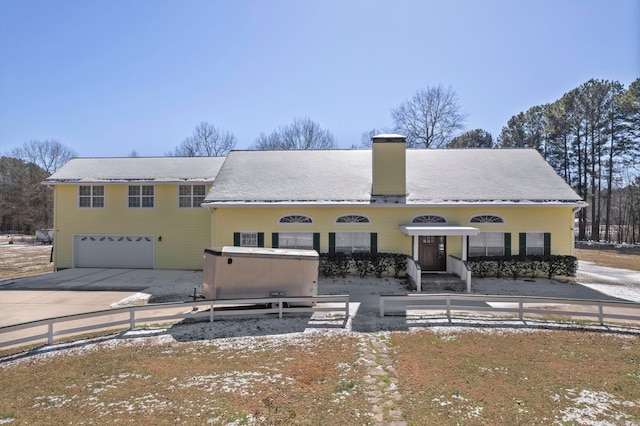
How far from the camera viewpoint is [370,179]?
17469mm

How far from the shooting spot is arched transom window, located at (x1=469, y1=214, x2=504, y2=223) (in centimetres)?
1546

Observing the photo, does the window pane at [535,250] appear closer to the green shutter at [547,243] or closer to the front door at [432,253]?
the green shutter at [547,243]

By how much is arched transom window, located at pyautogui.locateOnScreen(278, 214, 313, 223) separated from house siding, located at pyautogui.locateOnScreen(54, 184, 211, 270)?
16.3 feet

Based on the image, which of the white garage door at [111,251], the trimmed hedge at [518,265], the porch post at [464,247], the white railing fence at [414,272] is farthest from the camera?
the white garage door at [111,251]

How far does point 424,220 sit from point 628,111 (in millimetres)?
28927

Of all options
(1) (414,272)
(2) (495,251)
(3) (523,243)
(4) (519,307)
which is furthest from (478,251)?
(4) (519,307)

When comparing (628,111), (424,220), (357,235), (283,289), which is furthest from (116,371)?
(628,111)

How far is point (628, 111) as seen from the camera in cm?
3106

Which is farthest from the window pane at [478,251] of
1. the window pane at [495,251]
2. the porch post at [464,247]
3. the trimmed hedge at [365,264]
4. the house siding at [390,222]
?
the trimmed hedge at [365,264]

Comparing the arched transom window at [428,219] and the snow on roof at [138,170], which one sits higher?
the snow on roof at [138,170]

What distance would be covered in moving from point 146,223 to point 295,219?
8677 millimetres

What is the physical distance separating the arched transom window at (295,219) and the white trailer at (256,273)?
198 inches

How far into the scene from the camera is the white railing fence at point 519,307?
9.59 m

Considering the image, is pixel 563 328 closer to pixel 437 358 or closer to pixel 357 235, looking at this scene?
pixel 437 358
